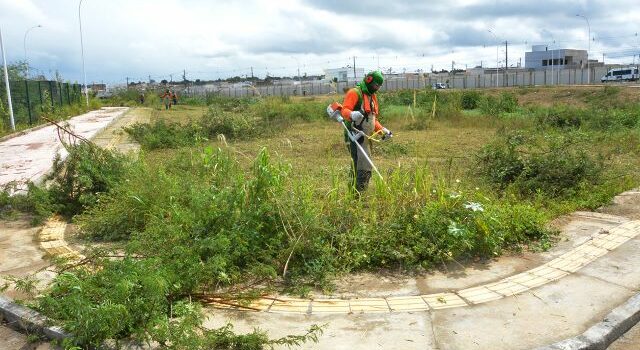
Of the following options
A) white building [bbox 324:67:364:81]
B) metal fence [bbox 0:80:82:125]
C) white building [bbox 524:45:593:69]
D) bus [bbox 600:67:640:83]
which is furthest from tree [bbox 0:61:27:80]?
white building [bbox 524:45:593:69]

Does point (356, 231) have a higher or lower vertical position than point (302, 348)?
higher

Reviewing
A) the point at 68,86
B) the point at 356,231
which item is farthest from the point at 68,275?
the point at 68,86

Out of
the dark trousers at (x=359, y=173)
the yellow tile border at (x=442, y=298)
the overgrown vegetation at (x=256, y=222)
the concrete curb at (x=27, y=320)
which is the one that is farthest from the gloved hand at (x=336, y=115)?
the concrete curb at (x=27, y=320)

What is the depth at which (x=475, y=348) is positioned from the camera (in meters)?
3.64

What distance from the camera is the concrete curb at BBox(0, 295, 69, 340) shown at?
384 centimetres

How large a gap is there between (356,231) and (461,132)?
13430 mm

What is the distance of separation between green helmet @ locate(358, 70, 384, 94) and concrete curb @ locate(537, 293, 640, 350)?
370cm

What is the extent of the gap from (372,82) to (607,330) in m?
3.95

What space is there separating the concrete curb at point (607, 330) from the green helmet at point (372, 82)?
370 cm

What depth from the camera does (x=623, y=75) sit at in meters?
54.3

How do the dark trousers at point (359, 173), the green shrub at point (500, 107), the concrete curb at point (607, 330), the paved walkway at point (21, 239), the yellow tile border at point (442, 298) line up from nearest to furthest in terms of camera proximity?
the concrete curb at point (607, 330) → the paved walkway at point (21, 239) → the yellow tile border at point (442, 298) → the dark trousers at point (359, 173) → the green shrub at point (500, 107)

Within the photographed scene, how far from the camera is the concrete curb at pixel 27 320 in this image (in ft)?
12.6

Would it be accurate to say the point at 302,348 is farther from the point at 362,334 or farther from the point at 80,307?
the point at 80,307

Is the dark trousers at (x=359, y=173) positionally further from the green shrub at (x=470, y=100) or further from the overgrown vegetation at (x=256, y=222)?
the green shrub at (x=470, y=100)
